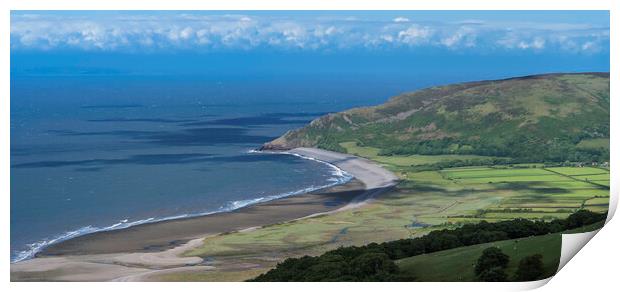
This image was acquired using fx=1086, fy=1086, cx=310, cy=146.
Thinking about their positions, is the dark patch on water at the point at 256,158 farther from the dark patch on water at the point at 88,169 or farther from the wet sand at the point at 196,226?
the dark patch on water at the point at 88,169

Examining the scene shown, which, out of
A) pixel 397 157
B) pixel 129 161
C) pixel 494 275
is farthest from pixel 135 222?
pixel 397 157

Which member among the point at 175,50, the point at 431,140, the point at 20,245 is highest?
the point at 175,50

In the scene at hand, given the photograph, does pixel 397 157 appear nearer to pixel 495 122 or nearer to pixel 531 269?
pixel 495 122

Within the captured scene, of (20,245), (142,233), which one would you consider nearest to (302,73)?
(142,233)

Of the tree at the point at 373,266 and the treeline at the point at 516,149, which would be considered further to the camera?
the treeline at the point at 516,149

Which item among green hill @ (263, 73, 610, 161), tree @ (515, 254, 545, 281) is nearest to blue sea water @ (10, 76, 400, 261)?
Result: green hill @ (263, 73, 610, 161)

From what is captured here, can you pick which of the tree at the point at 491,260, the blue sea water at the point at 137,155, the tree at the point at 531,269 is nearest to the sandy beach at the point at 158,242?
the blue sea water at the point at 137,155

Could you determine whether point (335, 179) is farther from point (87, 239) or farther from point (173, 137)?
point (87, 239)
